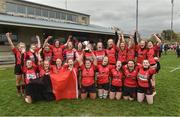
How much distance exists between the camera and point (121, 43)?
375 inches

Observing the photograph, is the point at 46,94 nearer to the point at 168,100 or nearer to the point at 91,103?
the point at 91,103

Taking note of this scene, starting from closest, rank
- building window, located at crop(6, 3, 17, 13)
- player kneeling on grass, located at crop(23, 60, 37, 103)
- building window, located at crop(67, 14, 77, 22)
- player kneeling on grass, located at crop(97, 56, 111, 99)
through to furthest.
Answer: player kneeling on grass, located at crop(23, 60, 37, 103), player kneeling on grass, located at crop(97, 56, 111, 99), building window, located at crop(6, 3, 17, 13), building window, located at crop(67, 14, 77, 22)

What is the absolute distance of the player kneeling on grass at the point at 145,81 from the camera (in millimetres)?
8266

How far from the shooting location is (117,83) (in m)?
8.66

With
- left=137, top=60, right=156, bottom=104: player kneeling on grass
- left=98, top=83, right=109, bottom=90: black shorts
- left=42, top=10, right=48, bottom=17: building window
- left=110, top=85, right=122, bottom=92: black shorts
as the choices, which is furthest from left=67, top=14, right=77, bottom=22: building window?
left=137, top=60, right=156, bottom=104: player kneeling on grass

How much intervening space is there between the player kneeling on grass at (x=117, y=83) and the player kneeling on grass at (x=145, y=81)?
22.9 inches

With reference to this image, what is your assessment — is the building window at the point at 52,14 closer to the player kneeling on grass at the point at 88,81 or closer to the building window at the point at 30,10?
the building window at the point at 30,10

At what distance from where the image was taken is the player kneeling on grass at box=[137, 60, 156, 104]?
8266 mm

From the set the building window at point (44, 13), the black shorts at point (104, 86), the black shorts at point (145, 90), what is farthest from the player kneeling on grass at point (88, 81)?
the building window at point (44, 13)

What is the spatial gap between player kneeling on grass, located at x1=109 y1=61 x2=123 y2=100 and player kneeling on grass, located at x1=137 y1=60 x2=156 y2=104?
1.91 ft

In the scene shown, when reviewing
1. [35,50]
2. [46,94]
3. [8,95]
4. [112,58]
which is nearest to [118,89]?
[112,58]

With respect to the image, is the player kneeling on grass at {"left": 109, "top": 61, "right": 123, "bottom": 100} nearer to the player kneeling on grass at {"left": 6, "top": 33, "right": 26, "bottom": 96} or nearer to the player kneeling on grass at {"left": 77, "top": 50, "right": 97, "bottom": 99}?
the player kneeling on grass at {"left": 77, "top": 50, "right": 97, "bottom": 99}

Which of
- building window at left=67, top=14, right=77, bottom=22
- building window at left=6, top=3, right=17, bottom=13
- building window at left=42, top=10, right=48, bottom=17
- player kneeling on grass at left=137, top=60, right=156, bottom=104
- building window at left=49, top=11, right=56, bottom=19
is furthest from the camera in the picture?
building window at left=67, top=14, right=77, bottom=22

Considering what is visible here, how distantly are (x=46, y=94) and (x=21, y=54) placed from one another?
1471mm
